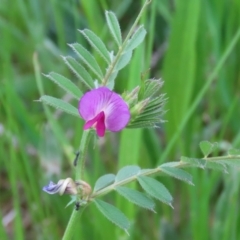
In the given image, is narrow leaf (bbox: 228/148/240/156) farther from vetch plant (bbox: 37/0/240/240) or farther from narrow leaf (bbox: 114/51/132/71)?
narrow leaf (bbox: 114/51/132/71)

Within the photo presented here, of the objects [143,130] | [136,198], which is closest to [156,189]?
[136,198]

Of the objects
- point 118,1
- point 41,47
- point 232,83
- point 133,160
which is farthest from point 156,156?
point 118,1

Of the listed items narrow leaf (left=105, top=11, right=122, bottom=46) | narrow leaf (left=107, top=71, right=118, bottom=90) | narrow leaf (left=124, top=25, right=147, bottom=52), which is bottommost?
narrow leaf (left=107, top=71, right=118, bottom=90)

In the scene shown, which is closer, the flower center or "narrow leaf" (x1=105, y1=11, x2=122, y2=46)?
the flower center

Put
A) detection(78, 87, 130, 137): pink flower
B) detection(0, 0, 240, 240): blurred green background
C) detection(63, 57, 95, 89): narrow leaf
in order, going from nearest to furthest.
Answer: detection(78, 87, 130, 137): pink flower, detection(63, 57, 95, 89): narrow leaf, detection(0, 0, 240, 240): blurred green background

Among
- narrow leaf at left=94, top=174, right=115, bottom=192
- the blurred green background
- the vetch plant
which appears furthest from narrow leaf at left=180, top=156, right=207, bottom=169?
the blurred green background

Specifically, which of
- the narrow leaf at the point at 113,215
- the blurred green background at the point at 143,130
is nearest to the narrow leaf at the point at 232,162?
the narrow leaf at the point at 113,215

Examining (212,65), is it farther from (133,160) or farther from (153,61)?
(133,160)
